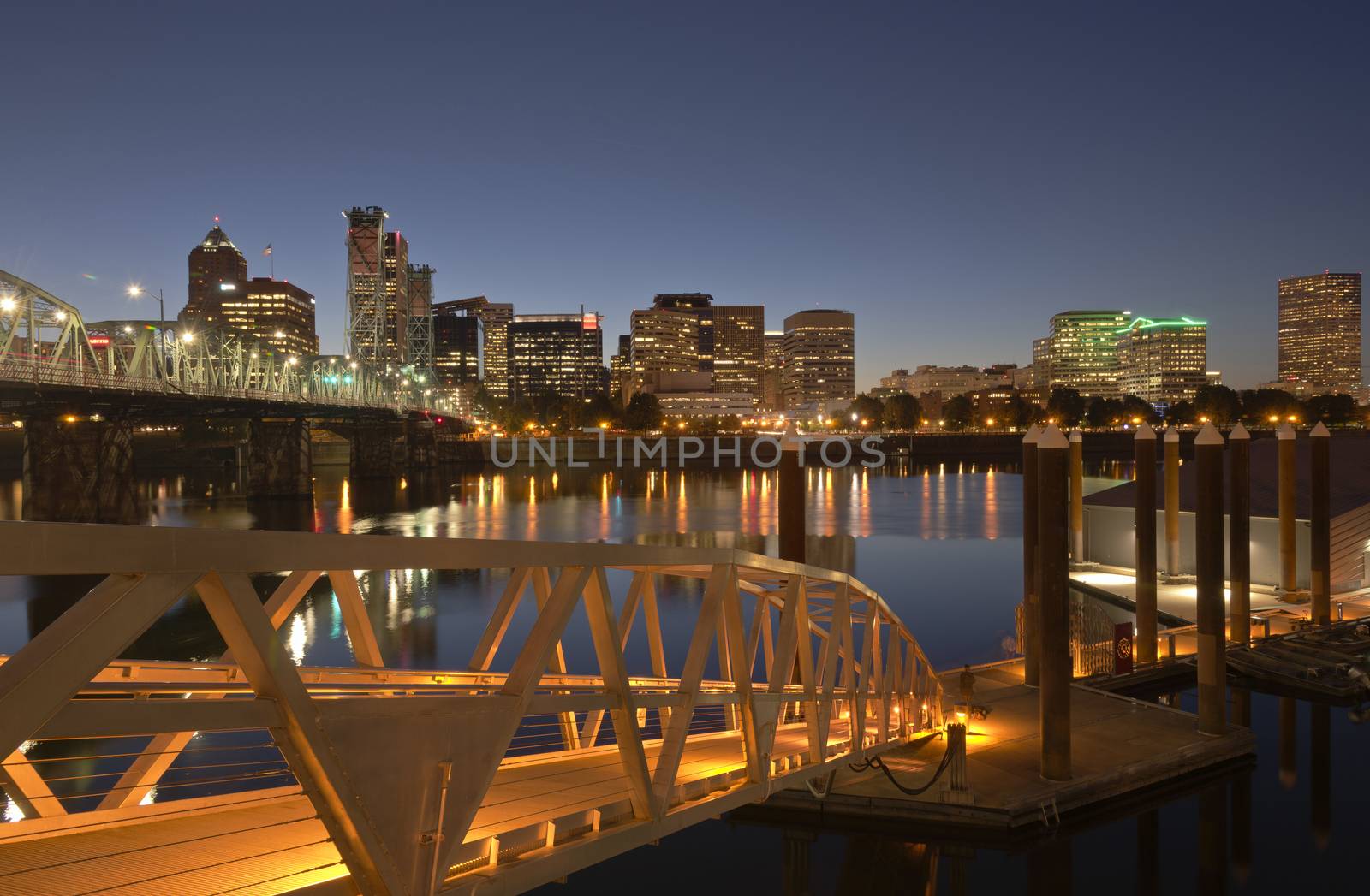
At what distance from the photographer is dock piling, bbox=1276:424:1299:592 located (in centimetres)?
2533

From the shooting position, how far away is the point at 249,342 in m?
89.5

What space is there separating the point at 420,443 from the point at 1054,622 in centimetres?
11618

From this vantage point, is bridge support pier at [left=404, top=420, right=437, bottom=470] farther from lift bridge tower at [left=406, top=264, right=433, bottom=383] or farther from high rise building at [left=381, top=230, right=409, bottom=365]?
lift bridge tower at [left=406, top=264, right=433, bottom=383]

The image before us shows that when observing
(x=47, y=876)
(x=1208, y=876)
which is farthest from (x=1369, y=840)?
(x=47, y=876)

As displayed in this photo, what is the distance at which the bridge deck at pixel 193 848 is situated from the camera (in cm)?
414

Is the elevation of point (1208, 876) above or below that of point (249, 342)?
below

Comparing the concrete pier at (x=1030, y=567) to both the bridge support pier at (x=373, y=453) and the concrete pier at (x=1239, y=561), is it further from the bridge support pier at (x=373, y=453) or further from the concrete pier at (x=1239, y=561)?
the bridge support pier at (x=373, y=453)

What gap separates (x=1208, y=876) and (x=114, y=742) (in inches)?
881

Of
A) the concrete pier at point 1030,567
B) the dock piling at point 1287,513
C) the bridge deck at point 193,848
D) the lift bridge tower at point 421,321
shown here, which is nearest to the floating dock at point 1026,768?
the concrete pier at point 1030,567

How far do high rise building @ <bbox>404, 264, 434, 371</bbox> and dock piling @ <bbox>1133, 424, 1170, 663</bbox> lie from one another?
14334cm

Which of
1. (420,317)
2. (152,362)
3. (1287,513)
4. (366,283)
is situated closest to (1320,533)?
(1287,513)

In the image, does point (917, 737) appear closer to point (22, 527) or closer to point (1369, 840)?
point (1369, 840)

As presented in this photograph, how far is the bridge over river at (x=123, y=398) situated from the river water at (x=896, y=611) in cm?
597

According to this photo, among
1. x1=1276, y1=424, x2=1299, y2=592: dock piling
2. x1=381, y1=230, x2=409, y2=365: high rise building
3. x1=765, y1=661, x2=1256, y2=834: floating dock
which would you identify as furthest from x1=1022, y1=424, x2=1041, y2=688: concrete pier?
x1=381, y1=230, x2=409, y2=365: high rise building
